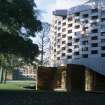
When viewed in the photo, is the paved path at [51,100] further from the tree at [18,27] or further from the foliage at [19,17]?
the foliage at [19,17]

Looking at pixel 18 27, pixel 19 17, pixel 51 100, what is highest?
pixel 19 17

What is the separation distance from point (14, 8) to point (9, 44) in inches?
115

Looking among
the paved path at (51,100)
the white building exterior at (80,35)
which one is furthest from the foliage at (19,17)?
the white building exterior at (80,35)

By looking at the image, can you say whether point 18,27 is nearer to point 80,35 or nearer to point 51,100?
point 51,100

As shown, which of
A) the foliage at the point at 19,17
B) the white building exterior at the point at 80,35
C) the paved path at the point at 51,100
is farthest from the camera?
the white building exterior at the point at 80,35

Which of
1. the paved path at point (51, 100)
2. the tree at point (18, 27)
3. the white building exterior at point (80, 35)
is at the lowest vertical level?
the paved path at point (51, 100)

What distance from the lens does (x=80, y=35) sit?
107 m

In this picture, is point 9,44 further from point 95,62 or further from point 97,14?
point 97,14

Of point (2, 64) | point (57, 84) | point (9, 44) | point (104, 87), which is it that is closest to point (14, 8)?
point (9, 44)

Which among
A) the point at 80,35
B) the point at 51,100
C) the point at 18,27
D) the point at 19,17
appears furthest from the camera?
the point at 80,35

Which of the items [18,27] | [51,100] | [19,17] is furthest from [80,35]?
[51,100]

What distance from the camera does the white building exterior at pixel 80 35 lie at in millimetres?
101500

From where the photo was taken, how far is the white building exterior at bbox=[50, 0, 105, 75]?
101500 millimetres

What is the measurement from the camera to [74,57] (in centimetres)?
10450
